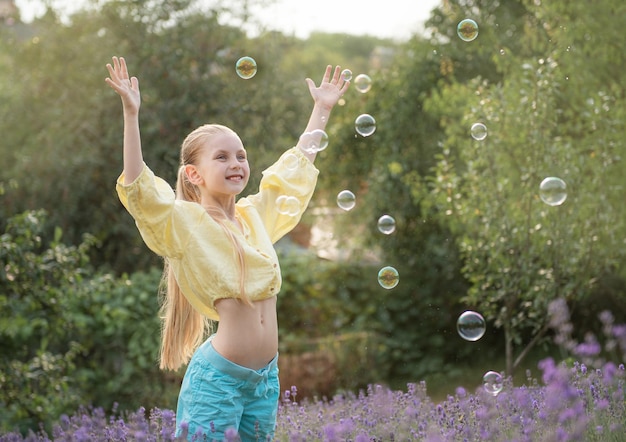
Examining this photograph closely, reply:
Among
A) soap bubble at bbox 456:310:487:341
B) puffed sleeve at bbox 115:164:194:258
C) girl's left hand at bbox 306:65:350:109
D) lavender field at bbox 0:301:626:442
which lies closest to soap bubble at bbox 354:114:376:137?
girl's left hand at bbox 306:65:350:109

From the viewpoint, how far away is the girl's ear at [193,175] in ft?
10.0

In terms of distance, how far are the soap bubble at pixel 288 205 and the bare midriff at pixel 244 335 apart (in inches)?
20.2

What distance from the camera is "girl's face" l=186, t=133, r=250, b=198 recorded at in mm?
2969

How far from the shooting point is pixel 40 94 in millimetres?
8781

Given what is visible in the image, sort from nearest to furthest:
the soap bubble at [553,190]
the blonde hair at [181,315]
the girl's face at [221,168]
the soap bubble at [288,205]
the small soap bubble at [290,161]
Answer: the girl's face at [221,168]
the blonde hair at [181,315]
the soap bubble at [288,205]
the small soap bubble at [290,161]
the soap bubble at [553,190]

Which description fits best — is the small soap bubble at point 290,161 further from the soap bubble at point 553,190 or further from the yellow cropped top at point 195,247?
the soap bubble at point 553,190

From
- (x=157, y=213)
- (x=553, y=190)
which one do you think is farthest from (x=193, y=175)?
(x=553, y=190)

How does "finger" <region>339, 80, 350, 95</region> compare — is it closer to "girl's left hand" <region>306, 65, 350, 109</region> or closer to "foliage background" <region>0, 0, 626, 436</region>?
"girl's left hand" <region>306, 65, 350, 109</region>

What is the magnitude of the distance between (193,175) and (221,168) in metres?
0.15

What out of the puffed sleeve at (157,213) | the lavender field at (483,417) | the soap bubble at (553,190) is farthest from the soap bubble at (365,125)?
the puffed sleeve at (157,213)

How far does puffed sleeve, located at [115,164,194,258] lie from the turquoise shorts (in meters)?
0.37

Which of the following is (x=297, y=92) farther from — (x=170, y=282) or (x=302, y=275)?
(x=170, y=282)

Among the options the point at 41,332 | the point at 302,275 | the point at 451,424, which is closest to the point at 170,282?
the point at 451,424

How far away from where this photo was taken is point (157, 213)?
2.80 m
